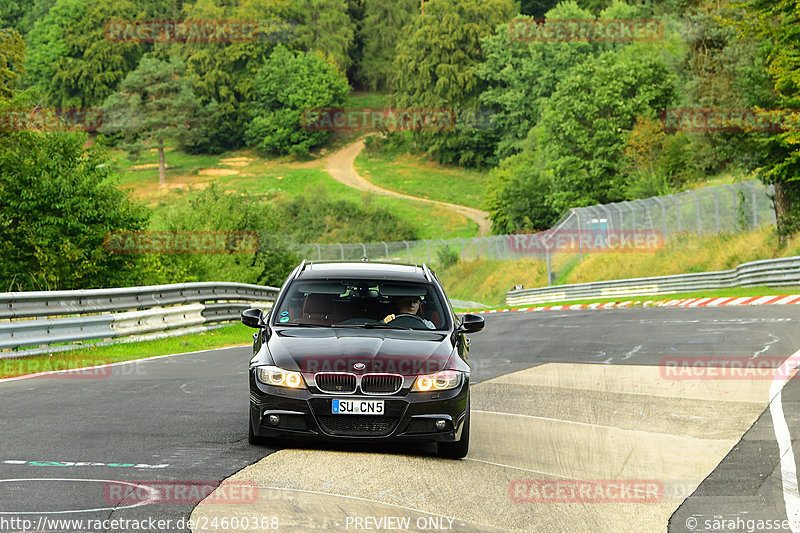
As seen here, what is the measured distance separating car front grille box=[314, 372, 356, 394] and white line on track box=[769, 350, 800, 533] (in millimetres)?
3030

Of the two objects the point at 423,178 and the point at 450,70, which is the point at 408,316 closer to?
the point at 423,178

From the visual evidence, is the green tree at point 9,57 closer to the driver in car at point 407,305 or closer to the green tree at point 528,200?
the driver in car at point 407,305

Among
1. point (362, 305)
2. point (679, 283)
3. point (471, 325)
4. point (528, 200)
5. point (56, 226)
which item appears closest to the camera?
point (471, 325)

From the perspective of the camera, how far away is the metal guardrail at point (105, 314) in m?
15.3

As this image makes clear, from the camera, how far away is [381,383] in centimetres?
789

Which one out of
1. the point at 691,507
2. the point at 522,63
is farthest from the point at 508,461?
the point at 522,63

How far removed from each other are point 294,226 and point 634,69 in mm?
36536

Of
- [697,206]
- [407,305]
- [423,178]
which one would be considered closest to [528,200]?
[697,206]

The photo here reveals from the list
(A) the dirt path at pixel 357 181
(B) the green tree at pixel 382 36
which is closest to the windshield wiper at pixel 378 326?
(A) the dirt path at pixel 357 181

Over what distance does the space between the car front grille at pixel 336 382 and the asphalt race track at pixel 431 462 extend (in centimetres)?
49

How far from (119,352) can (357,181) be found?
97.5 m

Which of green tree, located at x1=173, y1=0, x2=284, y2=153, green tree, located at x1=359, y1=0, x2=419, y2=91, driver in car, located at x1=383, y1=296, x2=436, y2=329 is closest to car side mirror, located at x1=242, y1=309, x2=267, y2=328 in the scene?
driver in car, located at x1=383, y1=296, x2=436, y2=329

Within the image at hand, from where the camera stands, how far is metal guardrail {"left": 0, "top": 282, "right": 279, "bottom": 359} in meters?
15.3

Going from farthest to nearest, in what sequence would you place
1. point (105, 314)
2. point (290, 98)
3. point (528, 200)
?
point (290, 98) < point (528, 200) < point (105, 314)
